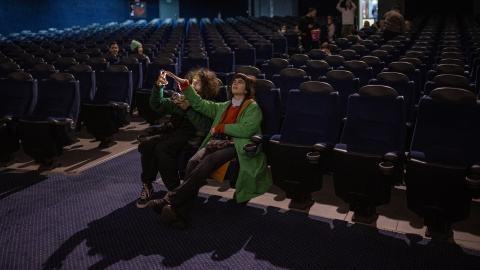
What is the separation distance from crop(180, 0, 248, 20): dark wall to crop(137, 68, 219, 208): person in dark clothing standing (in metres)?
23.6

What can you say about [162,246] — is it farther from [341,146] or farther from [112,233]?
[341,146]

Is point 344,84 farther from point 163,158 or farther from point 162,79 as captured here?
point 163,158

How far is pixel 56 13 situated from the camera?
1905 centimetres

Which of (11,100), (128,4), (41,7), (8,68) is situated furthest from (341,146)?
(128,4)

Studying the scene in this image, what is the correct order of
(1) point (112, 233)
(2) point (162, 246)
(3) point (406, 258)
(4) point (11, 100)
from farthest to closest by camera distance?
(4) point (11, 100) < (1) point (112, 233) < (2) point (162, 246) < (3) point (406, 258)

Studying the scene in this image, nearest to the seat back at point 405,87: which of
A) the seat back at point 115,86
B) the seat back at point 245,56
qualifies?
the seat back at point 115,86

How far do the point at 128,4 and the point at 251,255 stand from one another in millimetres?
23906

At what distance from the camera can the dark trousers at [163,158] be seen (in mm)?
3646

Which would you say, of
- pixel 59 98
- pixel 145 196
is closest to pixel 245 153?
pixel 145 196

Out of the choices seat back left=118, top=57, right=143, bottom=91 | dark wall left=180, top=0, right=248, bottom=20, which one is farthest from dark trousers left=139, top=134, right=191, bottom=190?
dark wall left=180, top=0, right=248, bottom=20

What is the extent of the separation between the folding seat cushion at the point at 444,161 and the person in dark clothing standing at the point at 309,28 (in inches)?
315

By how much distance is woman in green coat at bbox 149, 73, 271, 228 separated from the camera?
3.28 m

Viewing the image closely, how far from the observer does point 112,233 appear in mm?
3242

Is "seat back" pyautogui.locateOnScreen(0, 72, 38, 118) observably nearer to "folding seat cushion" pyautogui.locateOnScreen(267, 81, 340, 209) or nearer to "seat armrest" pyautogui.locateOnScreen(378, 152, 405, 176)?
"folding seat cushion" pyautogui.locateOnScreen(267, 81, 340, 209)
